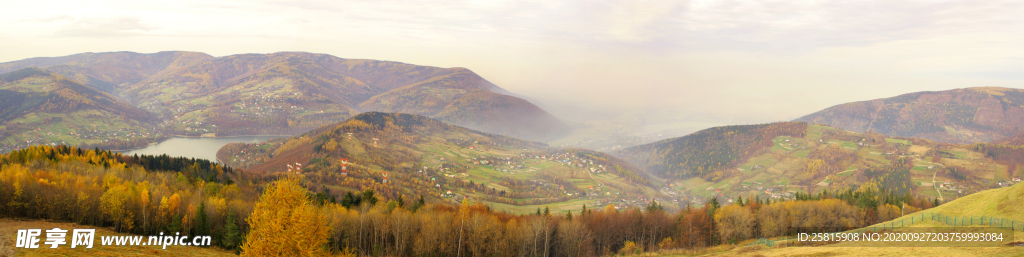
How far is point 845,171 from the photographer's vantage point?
17862 cm

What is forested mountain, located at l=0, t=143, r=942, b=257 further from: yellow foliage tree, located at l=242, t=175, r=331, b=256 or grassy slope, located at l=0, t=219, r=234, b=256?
yellow foliage tree, located at l=242, t=175, r=331, b=256

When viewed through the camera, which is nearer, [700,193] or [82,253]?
[82,253]

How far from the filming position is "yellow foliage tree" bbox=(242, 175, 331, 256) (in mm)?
14562

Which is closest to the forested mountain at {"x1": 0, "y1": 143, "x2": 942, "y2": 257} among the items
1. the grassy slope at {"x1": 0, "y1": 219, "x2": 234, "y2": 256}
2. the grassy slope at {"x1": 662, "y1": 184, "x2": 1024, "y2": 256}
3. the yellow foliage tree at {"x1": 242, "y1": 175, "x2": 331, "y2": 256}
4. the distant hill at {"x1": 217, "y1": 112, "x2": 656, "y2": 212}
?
the grassy slope at {"x1": 0, "y1": 219, "x2": 234, "y2": 256}

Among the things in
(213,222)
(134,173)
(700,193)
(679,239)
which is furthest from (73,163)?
(700,193)

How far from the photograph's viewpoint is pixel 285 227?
48.7 ft

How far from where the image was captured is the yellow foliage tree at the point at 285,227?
1456 cm

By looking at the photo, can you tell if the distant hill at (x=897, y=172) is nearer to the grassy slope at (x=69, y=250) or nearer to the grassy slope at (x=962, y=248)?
the grassy slope at (x=962, y=248)

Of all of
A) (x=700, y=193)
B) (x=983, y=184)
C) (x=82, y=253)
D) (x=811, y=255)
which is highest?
(x=82, y=253)

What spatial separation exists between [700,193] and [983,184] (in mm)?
91915

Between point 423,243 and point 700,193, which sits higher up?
point 423,243

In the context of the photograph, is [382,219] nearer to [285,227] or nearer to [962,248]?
[285,227]

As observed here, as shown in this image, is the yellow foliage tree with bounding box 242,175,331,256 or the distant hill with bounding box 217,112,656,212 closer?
the yellow foliage tree with bounding box 242,175,331,256

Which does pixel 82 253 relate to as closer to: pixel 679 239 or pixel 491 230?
pixel 491 230
